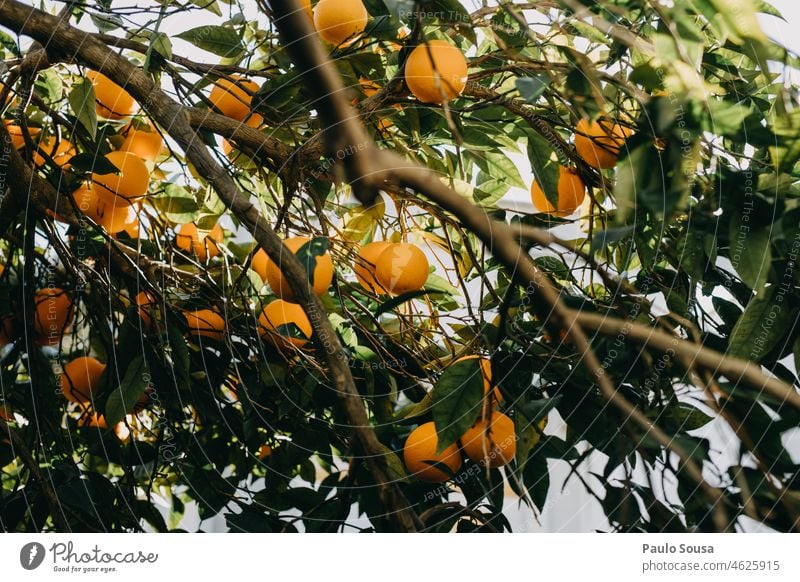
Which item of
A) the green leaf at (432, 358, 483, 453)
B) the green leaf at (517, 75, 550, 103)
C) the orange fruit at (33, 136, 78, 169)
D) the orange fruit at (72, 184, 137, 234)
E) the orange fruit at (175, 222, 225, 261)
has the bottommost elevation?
the green leaf at (432, 358, 483, 453)

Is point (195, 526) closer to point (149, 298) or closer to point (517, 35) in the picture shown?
point (149, 298)

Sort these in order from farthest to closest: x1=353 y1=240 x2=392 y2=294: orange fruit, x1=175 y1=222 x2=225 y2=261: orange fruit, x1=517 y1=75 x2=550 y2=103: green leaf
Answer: x1=175 y1=222 x2=225 y2=261: orange fruit < x1=353 y1=240 x2=392 y2=294: orange fruit < x1=517 y1=75 x2=550 y2=103: green leaf

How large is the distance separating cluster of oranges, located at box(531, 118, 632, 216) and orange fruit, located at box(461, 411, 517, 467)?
127 millimetres

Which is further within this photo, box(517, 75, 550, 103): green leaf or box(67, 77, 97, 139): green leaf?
box(67, 77, 97, 139): green leaf

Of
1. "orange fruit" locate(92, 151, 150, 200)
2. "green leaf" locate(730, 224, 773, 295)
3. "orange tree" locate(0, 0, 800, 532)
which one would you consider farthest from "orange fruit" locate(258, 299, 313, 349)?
"green leaf" locate(730, 224, 773, 295)

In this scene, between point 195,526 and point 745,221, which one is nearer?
point 745,221

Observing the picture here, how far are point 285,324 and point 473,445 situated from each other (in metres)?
0.13

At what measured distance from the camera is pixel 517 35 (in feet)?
1.40

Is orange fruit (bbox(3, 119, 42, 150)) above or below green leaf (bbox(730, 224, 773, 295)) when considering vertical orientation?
above

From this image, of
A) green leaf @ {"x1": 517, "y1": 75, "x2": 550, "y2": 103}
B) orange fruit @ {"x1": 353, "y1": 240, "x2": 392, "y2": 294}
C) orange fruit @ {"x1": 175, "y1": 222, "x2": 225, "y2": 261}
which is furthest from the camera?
orange fruit @ {"x1": 175, "y1": 222, "x2": 225, "y2": 261}

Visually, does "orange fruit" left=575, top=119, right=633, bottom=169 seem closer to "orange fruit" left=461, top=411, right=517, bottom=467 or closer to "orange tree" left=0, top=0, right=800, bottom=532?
"orange tree" left=0, top=0, right=800, bottom=532

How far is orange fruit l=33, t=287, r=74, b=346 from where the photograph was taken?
51 centimetres
